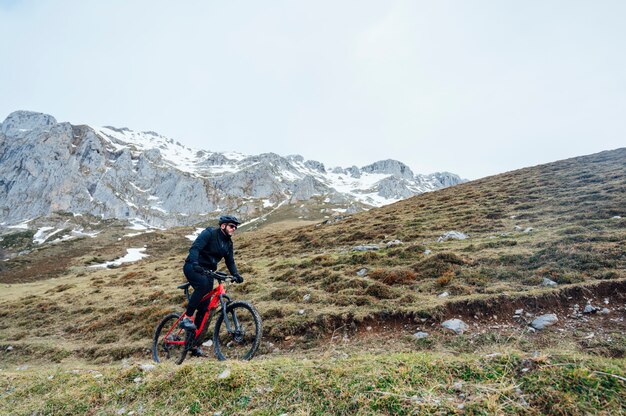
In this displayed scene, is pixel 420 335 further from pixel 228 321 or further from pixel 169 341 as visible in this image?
pixel 169 341

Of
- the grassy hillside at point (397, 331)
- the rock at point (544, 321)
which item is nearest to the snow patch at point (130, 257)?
the grassy hillside at point (397, 331)

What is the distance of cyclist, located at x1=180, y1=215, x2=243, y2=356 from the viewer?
341 inches

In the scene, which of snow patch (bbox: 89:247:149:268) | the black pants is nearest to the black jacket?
the black pants

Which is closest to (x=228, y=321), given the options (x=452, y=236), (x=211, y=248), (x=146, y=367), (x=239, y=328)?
(x=239, y=328)

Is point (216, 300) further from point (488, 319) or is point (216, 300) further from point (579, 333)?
point (579, 333)

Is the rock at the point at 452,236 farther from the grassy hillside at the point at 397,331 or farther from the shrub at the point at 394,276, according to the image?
the shrub at the point at 394,276

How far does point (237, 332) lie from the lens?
8.56 m

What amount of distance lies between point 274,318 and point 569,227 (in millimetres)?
15745

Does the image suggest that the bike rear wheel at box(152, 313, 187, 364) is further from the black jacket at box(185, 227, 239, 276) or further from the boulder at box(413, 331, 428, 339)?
the boulder at box(413, 331, 428, 339)

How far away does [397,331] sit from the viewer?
9359mm

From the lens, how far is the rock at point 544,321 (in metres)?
8.13

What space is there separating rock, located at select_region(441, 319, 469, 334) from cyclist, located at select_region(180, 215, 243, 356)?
6.08m

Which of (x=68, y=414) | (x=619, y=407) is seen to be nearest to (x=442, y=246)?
(x=619, y=407)

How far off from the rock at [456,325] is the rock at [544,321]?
1.67 metres
